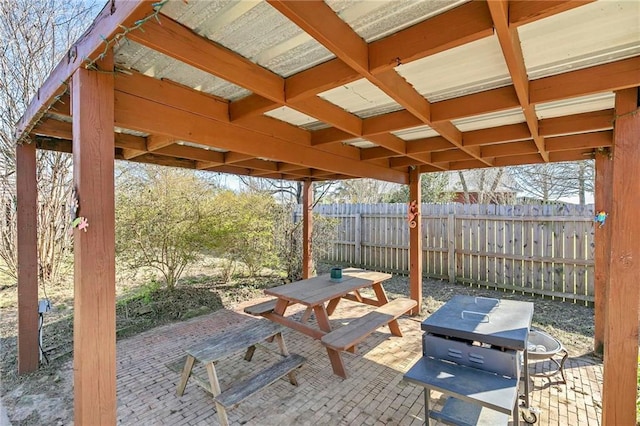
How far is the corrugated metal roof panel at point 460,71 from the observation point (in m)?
1.53

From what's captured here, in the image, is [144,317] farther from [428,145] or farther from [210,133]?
[428,145]

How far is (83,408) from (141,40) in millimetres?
1710

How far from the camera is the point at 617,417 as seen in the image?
178cm

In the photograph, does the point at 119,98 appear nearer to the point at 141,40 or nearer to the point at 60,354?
the point at 141,40

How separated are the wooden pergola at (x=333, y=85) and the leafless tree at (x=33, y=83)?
358cm

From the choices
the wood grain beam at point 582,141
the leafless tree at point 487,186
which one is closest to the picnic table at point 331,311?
the wood grain beam at point 582,141

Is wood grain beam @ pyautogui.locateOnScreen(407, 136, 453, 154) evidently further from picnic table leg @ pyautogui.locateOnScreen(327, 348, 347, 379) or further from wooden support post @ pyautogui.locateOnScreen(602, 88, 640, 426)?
picnic table leg @ pyautogui.locateOnScreen(327, 348, 347, 379)

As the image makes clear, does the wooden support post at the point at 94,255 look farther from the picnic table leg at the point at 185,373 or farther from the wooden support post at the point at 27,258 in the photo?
the wooden support post at the point at 27,258

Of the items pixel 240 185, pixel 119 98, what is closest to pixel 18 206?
pixel 119 98

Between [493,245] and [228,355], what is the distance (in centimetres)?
579

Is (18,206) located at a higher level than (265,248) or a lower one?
higher

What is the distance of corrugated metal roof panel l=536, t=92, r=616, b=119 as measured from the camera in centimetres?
216

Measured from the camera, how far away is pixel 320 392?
2809 millimetres

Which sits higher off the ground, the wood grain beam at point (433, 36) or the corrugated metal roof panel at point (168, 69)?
the corrugated metal roof panel at point (168, 69)
